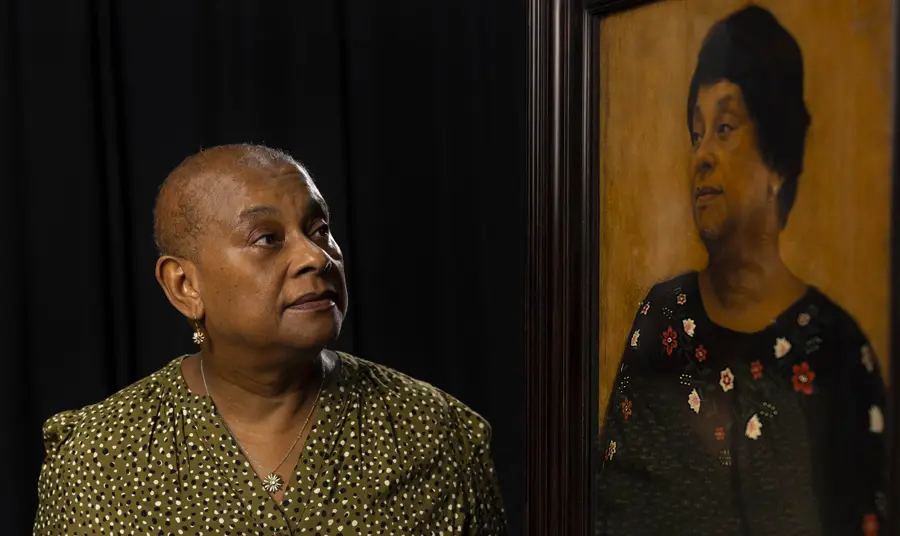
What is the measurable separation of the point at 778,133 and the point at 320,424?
3.56ft

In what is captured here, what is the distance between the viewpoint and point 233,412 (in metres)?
1.85

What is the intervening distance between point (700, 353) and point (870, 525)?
0.26 meters

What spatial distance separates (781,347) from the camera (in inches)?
40.1

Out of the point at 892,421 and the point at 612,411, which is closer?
the point at 892,421

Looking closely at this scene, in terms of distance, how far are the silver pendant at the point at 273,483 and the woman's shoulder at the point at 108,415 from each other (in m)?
0.26

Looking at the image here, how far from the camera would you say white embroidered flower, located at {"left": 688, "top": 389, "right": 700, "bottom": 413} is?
3.67 feet

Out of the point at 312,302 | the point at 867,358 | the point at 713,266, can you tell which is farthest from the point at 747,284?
the point at 312,302

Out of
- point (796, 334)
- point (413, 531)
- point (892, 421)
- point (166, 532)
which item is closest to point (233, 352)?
point (166, 532)

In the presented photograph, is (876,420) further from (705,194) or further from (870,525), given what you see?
(705,194)

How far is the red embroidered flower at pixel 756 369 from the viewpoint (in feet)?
3.43

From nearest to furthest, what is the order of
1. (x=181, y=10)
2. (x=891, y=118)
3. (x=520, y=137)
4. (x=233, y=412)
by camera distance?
(x=891, y=118) → (x=233, y=412) → (x=181, y=10) → (x=520, y=137)

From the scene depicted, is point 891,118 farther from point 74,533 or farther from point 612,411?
point 74,533

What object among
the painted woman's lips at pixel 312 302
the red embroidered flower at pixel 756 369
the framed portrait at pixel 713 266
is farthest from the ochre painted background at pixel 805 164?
the painted woman's lips at pixel 312 302

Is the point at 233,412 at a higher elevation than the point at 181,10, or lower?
lower
